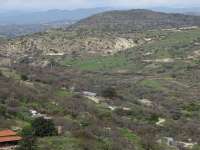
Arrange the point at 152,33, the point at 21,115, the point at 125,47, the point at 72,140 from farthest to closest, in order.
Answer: the point at 152,33 < the point at 125,47 < the point at 21,115 < the point at 72,140

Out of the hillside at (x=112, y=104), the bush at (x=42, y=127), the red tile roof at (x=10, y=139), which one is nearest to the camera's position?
the red tile roof at (x=10, y=139)

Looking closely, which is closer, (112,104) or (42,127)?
(42,127)

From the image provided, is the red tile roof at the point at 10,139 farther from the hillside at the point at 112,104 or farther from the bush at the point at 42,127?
the bush at the point at 42,127

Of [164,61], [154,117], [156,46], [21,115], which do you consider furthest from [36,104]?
[156,46]

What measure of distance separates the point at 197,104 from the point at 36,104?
1187 inches

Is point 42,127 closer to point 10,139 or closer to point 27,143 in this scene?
point 10,139

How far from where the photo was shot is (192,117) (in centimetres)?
6166

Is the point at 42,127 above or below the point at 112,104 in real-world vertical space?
above

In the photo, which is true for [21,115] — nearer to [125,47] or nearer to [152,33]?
[125,47]

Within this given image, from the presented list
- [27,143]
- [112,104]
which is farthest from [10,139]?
[112,104]

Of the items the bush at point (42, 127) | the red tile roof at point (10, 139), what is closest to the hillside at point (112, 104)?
the bush at point (42, 127)

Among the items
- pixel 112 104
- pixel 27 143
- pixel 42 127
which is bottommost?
pixel 112 104


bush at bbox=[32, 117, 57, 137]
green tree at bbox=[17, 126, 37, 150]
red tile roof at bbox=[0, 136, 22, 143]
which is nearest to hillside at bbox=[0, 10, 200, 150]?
bush at bbox=[32, 117, 57, 137]

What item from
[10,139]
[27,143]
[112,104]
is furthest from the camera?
[112,104]
